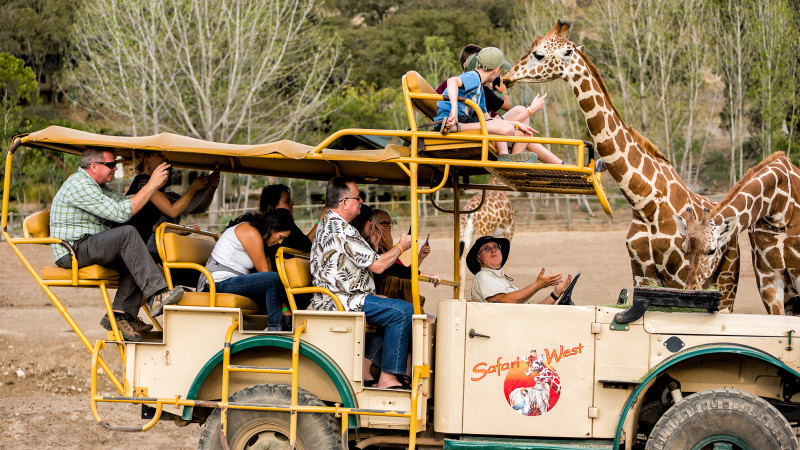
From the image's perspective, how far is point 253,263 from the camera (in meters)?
6.98

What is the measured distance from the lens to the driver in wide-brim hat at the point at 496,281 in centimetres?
694

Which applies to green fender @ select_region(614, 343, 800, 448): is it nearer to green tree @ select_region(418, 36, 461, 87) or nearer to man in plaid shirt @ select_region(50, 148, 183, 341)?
man in plaid shirt @ select_region(50, 148, 183, 341)

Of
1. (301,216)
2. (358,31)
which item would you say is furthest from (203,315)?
(358,31)

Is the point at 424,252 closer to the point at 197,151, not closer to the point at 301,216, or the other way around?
the point at 197,151

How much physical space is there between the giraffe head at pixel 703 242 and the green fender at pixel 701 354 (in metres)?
1.84

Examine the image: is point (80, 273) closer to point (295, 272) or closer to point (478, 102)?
point (295, 272)

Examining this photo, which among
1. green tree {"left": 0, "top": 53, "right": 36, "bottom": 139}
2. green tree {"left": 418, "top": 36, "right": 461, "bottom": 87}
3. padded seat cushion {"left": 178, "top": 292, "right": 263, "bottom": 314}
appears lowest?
padded seat cushion {"left": 178, "top": 292, "right": 263, "bottom": 314}

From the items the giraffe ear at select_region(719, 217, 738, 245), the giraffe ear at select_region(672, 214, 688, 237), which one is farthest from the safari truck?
the giraffe ear at select_region(672, 214, 688, 237)

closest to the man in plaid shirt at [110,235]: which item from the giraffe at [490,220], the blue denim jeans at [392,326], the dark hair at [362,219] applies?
the blue denim jeans at [392,326]

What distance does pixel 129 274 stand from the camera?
6.78 meters

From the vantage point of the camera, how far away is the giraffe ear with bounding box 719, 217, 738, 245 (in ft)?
27.7

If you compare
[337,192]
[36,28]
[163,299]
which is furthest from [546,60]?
[36,28]

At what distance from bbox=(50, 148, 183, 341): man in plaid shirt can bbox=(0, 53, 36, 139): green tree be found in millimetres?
29768

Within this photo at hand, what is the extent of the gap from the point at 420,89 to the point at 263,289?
1.74m
